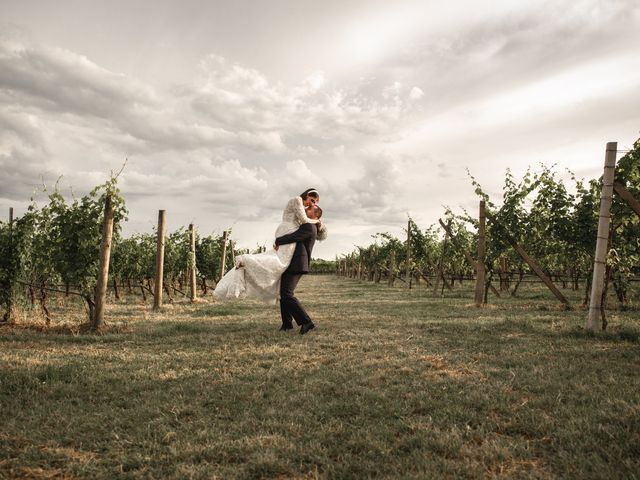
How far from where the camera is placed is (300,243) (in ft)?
23.8

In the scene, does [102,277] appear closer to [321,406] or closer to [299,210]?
[299,210]

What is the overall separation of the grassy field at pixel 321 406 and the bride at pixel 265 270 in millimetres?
751

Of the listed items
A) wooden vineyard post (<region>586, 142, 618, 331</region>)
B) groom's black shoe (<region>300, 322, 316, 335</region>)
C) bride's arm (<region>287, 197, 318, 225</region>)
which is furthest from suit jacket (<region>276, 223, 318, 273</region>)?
wooden vineyard post (<region>586, 142, 618, 331</region>)

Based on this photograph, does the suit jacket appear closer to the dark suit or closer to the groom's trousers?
the dark suit

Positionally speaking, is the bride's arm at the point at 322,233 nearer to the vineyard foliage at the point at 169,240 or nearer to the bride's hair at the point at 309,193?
the bride's hair at the point at 309,193

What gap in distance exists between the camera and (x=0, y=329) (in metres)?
7.26

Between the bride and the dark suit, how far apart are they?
8 cm

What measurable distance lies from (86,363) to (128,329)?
247 cm

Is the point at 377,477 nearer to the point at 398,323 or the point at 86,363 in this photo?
the point at 86,363

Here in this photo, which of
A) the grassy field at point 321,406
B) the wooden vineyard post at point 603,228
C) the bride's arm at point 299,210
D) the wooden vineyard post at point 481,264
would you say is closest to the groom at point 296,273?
the bride's arm at point 299,210

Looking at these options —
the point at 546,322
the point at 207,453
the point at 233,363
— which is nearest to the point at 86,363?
the point at 233,363

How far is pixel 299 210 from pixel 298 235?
0.40 metres

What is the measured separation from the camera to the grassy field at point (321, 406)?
262 cm

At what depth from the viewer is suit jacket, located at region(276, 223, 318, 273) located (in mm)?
7109
